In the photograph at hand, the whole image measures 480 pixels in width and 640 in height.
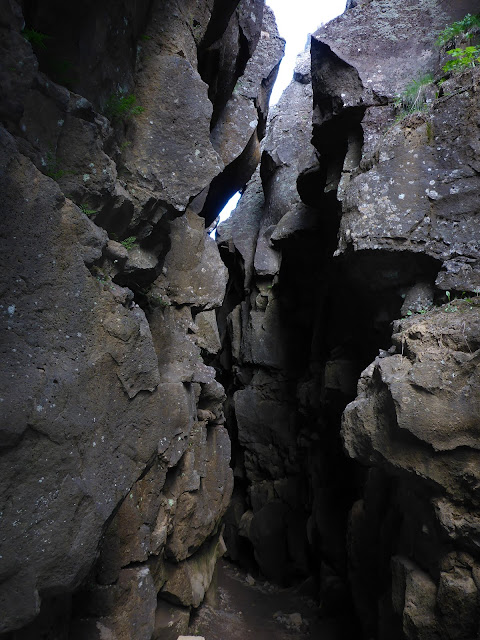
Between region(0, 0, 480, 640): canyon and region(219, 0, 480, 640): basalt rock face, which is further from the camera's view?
region(219, 0, 480, 640): basalt rock face

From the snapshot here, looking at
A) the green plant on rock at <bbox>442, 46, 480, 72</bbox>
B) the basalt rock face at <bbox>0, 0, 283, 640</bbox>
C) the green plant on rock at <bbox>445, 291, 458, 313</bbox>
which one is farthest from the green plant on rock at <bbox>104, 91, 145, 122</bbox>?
the green plant on rock at <bbox>442, 46, 480, 72</bbox>

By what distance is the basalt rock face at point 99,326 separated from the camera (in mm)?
2992

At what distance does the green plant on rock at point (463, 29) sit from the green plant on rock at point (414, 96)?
0.57 m

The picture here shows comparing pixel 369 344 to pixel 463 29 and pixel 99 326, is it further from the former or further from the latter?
pixel 99 326

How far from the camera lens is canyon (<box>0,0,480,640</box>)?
313 cm

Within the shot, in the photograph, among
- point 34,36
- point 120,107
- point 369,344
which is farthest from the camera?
point 369,344

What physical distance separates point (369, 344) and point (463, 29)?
528 centimetres

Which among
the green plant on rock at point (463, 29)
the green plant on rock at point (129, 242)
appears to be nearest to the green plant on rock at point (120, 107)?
the green plant on rock at point (129, 242)

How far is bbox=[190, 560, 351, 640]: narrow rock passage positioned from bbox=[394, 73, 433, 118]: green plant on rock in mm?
7985

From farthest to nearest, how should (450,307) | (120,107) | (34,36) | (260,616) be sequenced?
(260,616) → (450,307) → (120,107) → (34,36)

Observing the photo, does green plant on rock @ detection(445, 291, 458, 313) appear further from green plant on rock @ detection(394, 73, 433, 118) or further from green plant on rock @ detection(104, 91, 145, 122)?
green plant on rock @ detection(104, 91, 145, 122)

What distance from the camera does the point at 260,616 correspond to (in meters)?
8.89

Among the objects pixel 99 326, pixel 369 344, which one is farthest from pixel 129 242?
pixel 369 344

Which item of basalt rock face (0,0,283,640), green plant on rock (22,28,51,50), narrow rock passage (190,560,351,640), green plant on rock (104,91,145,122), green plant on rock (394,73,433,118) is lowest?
narrow rock passage (190,560,351,640)
